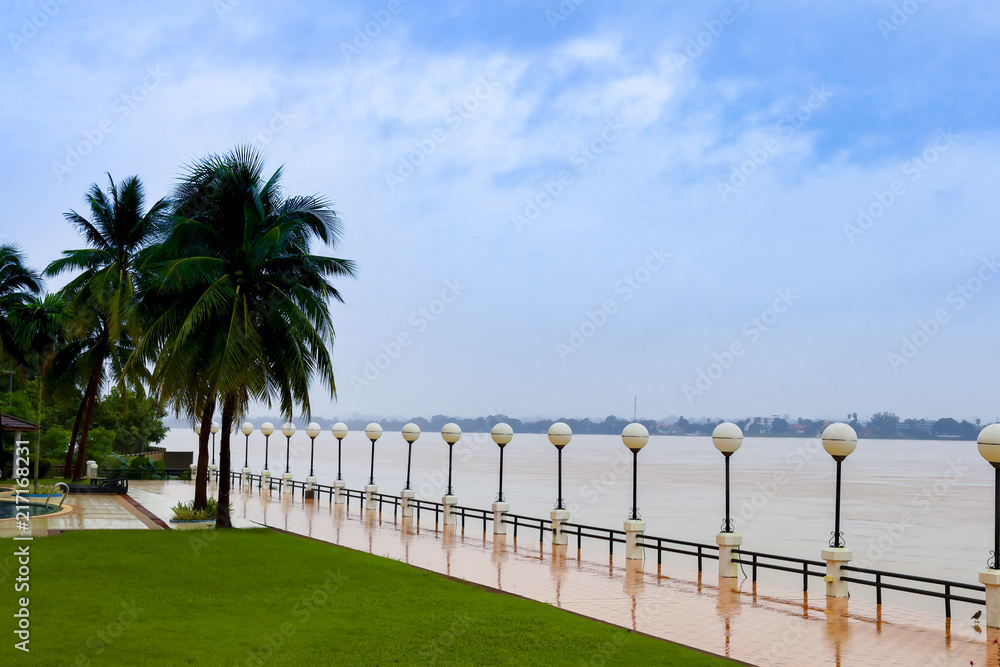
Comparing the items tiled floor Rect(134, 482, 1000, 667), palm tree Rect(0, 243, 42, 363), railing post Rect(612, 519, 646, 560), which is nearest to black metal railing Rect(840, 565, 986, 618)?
tiled floor Rect(134, 482, 1000, 667)

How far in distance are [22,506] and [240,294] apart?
7.92 m

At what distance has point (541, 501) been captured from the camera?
69.9 meters

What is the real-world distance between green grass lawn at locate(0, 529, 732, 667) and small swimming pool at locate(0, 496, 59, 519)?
6334 millimetres

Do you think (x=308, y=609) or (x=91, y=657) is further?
(x=308, y=609)

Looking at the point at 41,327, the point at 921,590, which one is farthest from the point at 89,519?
the point at 921,590

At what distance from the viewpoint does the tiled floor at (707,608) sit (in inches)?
470

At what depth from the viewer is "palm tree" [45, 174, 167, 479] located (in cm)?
3384

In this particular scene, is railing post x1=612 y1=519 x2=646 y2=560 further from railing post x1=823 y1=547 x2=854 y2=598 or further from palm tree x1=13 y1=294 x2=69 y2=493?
palm tree x1=13 y1=294 x2=69 y2=493

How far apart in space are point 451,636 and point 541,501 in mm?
59470

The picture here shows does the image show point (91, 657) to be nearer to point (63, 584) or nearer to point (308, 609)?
point (308, 609)

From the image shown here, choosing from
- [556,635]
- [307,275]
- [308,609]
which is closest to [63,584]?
[308,609]

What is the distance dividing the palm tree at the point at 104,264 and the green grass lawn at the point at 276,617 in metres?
18.1

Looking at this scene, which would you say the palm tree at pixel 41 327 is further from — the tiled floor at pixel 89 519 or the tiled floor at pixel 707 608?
the tiled floor at pixel 707 608

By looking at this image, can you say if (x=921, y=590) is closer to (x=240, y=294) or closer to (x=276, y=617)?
(x=276, y=617)
